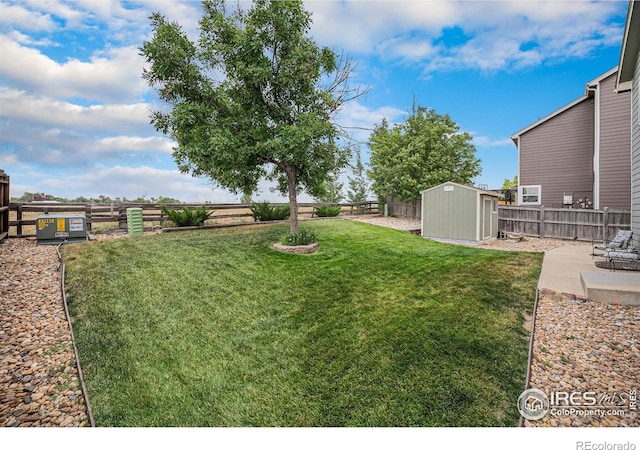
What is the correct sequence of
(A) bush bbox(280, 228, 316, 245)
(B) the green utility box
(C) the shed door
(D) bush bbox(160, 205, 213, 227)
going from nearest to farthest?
(A) bush bbox(280, 228, 316, 245) → (B) the green utility box → (D) bush bbox(160, 205, 213, 227) → (C) the shed door

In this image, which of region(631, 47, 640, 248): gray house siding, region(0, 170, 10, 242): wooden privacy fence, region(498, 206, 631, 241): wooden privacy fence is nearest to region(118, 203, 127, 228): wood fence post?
region(0, 170, 10, 242): wooden privacy fence

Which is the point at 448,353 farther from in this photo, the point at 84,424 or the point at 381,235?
the point at 381,235

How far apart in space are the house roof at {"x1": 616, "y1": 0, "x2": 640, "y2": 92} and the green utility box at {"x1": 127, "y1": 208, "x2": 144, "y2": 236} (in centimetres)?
1230

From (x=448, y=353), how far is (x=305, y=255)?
4.57m

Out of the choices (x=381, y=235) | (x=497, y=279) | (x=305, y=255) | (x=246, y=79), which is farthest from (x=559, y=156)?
(x=246, y=79)

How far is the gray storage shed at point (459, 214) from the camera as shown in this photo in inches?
426

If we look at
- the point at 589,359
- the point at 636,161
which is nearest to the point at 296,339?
the point at 589,359

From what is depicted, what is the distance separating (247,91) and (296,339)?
20.4 ft

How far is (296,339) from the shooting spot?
387cm

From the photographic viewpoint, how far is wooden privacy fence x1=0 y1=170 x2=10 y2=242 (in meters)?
8.16

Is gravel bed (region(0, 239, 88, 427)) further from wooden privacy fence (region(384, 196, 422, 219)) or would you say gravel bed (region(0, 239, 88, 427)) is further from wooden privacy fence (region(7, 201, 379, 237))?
wooden privacy fence (region(384, 196, 422, 219))

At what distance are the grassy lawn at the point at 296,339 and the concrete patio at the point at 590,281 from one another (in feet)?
1.04

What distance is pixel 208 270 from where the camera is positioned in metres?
6.14

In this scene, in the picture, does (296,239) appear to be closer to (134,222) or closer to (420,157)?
(134,222)
